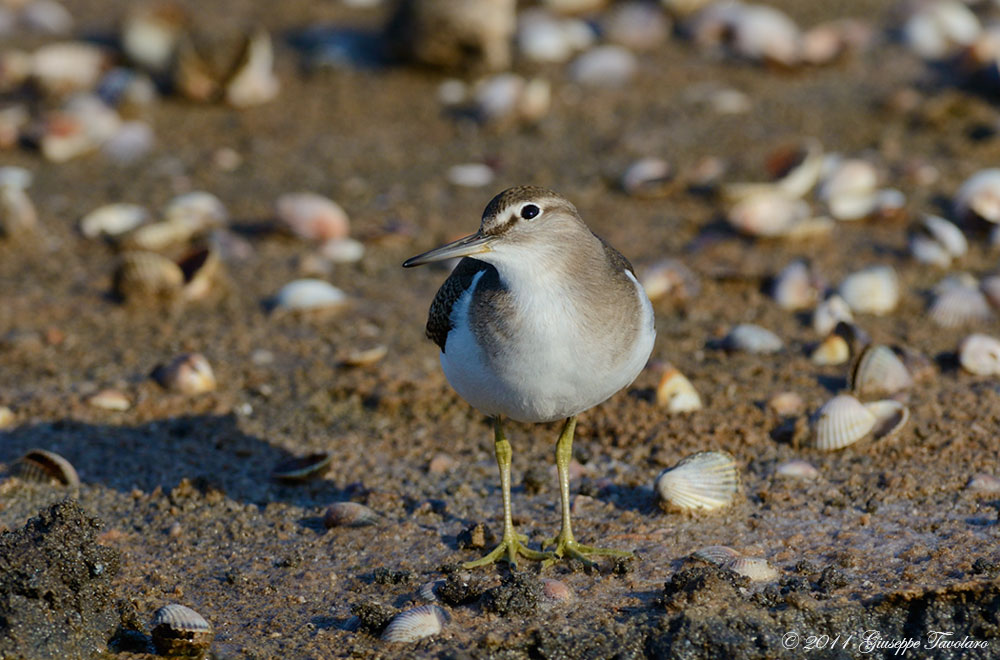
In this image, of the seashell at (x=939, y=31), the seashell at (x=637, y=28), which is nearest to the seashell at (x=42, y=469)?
the seashell at (x=637, y=28)

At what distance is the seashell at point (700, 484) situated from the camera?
506 cm

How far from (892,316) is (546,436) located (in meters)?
2.40

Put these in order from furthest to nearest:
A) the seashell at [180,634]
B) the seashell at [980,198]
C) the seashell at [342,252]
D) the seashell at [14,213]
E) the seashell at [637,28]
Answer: the seashell at [637,28]
the seashell at [14,213]
the seashell at [342,252]
the seashell at [980,198]
the seashell at [180,634]

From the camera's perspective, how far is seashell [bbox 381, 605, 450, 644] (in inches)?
167

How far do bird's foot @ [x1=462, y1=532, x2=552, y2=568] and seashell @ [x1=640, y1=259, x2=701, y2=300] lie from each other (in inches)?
103

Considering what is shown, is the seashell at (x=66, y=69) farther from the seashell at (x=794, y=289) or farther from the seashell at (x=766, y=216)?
the seashell at (x=794, y=289)

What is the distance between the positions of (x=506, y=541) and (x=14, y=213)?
4821 mm

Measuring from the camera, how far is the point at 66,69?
1005 centimetres

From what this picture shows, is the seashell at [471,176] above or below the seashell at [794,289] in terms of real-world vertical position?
below

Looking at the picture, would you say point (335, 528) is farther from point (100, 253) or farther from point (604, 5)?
point (604, 5)

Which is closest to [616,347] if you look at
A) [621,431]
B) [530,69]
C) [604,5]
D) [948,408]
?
[621,431]

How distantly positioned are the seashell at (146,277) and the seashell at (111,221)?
0.92 meters

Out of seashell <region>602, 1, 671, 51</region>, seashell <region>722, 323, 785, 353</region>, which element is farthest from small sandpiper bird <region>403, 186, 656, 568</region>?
seashell <region>602, 1, 671, 51</region>

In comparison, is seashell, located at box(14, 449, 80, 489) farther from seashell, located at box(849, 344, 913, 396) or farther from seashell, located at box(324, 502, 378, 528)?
seashell, located at box(849, 344, 913, 396)
